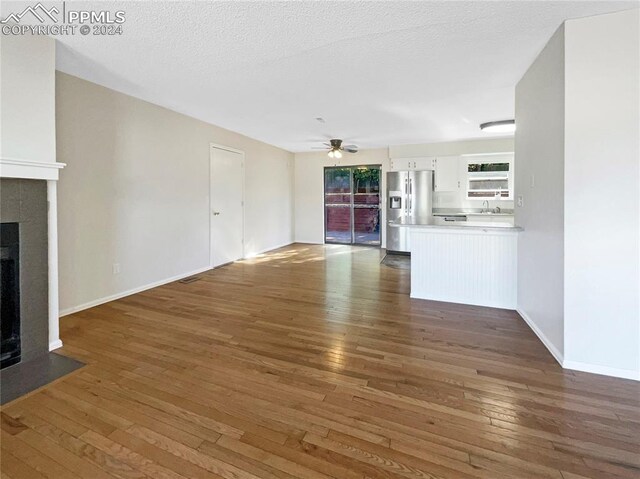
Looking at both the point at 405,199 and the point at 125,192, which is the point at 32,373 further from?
the point at 405,199

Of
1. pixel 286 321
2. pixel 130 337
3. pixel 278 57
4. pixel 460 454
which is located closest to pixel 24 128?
pixel 130 337

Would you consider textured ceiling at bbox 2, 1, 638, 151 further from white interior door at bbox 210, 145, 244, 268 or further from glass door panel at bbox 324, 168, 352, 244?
glass door panel at bbox 324, 168, 352, 244

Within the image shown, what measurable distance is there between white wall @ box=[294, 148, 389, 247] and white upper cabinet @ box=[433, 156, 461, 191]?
2.08m

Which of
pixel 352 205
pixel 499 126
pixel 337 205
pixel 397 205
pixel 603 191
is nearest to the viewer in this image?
pixel 603 191

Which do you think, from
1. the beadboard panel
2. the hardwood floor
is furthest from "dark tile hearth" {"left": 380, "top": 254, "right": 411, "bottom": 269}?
the hardwood floor

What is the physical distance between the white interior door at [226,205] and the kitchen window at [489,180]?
15.6 ft

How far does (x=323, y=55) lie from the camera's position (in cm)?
276

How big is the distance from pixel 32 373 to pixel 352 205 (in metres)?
6.88

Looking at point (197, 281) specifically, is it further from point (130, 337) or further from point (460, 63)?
point (460, 63)

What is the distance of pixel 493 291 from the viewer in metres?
3.50

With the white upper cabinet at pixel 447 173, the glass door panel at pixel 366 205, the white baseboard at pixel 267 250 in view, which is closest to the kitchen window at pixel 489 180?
the white upper cabinet at pixel 447 173

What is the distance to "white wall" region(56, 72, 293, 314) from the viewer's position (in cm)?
321

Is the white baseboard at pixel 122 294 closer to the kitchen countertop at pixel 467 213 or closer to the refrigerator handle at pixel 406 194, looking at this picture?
the refrigerator handle at pixel 406 194

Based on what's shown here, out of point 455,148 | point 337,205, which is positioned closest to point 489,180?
point 455,148
